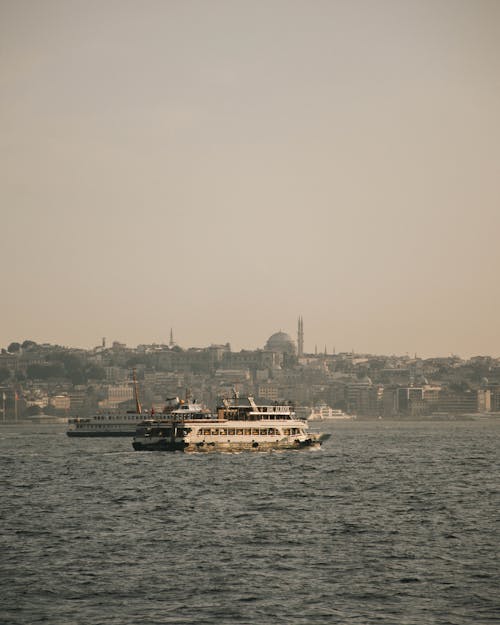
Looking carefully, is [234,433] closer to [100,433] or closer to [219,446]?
[219,446]

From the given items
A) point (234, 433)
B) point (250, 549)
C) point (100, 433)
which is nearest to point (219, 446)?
point (234, 433)

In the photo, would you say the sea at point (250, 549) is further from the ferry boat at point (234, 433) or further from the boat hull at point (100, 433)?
the boat hull at point (100, 433)

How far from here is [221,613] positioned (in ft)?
90.6

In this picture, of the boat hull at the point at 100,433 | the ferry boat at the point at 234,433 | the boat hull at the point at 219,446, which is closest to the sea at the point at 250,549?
the boat hull at the point at 219,446

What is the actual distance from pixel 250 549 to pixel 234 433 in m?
Result: 54.5

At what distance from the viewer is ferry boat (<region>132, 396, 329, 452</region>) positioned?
9006 centimetres

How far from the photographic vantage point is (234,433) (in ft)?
298

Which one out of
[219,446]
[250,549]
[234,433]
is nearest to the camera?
[250,549]

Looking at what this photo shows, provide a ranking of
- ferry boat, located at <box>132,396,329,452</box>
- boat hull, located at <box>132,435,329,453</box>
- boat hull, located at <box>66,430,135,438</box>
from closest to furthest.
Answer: boat hull, located at <box>132,435,329,453</box> → ferry boat, located at <box>132,396,329,452</box> → boat hull, located at <box>66,430,135,438</box>

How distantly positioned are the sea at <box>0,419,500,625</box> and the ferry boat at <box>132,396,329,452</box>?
2275cm

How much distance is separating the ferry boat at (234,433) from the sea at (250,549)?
896 inches

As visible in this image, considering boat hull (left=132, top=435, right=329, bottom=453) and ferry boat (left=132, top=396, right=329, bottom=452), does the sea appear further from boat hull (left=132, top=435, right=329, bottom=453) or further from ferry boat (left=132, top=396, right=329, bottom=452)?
ferry boat (left=132, top=396, right=329, bottom=452)

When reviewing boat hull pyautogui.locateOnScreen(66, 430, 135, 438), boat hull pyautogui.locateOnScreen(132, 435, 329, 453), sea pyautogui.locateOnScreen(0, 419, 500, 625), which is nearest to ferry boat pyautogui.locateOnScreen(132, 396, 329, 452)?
boat hull pyautogui.locateOnScreen(132, 435, 329, 453)

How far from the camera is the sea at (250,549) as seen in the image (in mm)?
28062
